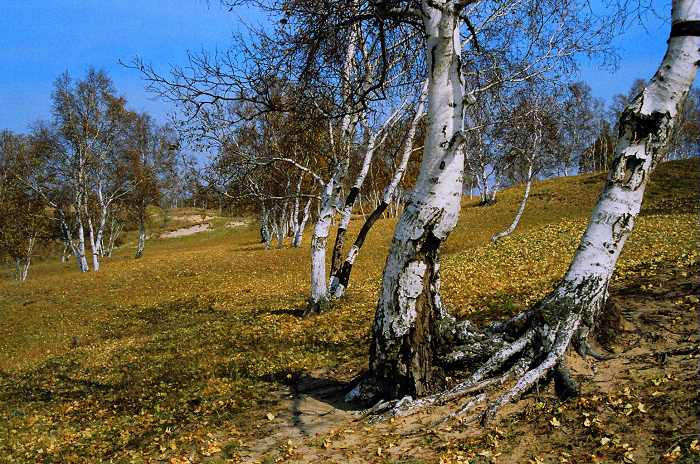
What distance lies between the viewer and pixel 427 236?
685 centimetres

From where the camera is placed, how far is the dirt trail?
4.60 metres

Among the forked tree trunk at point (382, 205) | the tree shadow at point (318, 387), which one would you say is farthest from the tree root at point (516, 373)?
the forked tree trunk at point (382, 205)

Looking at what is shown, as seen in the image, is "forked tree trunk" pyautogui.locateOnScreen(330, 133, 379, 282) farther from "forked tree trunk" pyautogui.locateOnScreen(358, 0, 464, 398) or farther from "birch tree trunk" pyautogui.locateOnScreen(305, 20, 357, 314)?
"forked tree trunk" pyautogui.locateOnScreen(358, 0, 464, 398)

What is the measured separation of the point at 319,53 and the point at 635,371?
765 cm

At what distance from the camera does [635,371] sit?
18.8 feet

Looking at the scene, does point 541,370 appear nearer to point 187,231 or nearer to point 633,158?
point 633,158

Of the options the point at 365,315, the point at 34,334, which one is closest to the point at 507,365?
the point at 365,315

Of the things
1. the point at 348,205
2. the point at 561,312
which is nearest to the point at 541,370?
the point at 561,312

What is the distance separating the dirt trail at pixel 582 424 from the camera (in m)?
4.60

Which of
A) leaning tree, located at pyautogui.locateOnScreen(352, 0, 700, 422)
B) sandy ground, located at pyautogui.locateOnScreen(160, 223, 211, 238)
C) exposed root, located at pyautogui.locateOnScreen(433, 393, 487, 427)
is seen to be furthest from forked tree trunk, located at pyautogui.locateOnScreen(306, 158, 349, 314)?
sandy ground, located at pyautogui.locateOnScreen(160, 223, 211, 238)

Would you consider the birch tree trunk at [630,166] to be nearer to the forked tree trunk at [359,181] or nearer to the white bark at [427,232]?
the white bark at [427,232]

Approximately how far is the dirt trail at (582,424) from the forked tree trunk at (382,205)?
292 inches

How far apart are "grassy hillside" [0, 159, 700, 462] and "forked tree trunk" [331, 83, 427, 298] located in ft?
2.29

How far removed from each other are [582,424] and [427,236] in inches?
116
